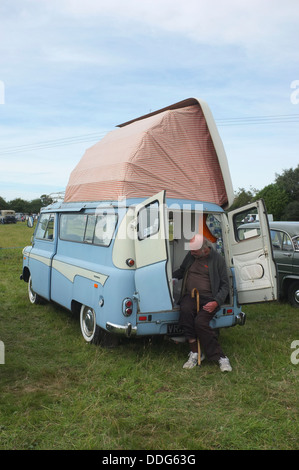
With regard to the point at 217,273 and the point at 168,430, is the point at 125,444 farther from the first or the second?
the point at 217,273

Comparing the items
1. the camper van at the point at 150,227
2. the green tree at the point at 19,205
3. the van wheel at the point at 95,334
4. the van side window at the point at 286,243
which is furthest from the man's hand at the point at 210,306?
the green tree at the point at 19,205

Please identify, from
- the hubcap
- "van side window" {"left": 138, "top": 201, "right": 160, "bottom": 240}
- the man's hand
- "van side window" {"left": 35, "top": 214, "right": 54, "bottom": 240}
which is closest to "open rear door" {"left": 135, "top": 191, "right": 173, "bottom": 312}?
"van side window" {"left": 138, "top": 201, "right": 160, "bottom": 240}

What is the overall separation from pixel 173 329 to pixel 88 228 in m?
1.99

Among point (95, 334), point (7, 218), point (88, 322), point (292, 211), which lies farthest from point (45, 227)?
point (7, 218)

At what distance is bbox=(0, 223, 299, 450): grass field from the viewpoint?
12.5 feet

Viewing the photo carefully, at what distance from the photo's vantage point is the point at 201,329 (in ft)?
18.0

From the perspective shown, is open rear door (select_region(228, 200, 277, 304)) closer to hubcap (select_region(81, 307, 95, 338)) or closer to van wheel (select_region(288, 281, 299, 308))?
hubcap (select_region(81, 307, 95, 338))

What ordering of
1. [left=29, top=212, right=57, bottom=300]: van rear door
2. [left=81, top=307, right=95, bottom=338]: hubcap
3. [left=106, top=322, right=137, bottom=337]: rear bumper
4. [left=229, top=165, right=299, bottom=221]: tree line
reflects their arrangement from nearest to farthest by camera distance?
[left=106, top=322, right=137, bottom=337]: rear bumper → [left=81, top=307, right=95, bottom=338]: hubcap → [left=29, top=212, right=57, bottom=300]: van rear door → [left=229, top=165, right=299, bottom=221]: tree line

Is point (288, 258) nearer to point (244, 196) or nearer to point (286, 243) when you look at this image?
point (286, 243)

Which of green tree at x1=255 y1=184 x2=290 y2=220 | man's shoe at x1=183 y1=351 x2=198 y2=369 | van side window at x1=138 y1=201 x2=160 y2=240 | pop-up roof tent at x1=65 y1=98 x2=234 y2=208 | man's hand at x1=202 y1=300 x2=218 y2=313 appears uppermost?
green tree at x1=255 y1=184 x2=290 y2=220

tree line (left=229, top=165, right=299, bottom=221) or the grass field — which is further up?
tree line (left=229, top=165, right=299, bottom=221)

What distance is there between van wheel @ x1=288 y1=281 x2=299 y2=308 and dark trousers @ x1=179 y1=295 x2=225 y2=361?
160 inches

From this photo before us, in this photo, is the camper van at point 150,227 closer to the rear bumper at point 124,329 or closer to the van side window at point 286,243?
the rear bumper at point 124,329
